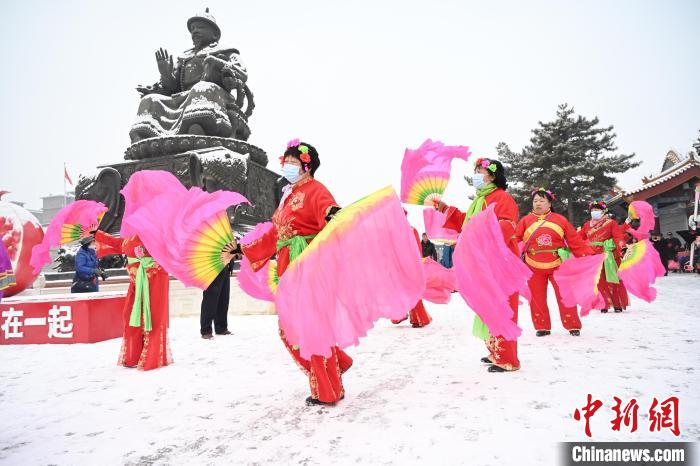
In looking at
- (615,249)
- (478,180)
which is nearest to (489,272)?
(478,180)

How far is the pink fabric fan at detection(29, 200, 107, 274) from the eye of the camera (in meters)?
4.38

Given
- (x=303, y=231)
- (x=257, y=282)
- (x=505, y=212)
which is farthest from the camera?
(x=257, y=282)

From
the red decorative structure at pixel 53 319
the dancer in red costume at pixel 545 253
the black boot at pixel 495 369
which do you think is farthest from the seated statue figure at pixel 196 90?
the black boot at pixel 495 369

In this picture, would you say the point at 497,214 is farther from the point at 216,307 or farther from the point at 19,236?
the point at 19,236

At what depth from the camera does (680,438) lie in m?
2.18

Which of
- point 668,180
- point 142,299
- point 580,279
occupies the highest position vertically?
point 668,180

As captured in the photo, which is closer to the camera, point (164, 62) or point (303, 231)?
point (303, 231)

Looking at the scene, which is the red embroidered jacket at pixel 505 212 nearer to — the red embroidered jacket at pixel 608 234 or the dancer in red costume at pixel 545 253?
the dancer in red costume at pixel 545 253

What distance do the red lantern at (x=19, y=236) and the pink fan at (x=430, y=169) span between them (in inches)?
236

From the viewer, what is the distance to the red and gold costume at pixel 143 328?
14.7 feet

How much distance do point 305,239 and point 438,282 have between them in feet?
9.97

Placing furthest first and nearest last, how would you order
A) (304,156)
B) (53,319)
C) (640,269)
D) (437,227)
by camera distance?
(640,269) → (53,319) → (437,227) → (304,156)

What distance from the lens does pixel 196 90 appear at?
1166 centimetres

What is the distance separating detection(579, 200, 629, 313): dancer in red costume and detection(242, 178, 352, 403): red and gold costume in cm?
620
